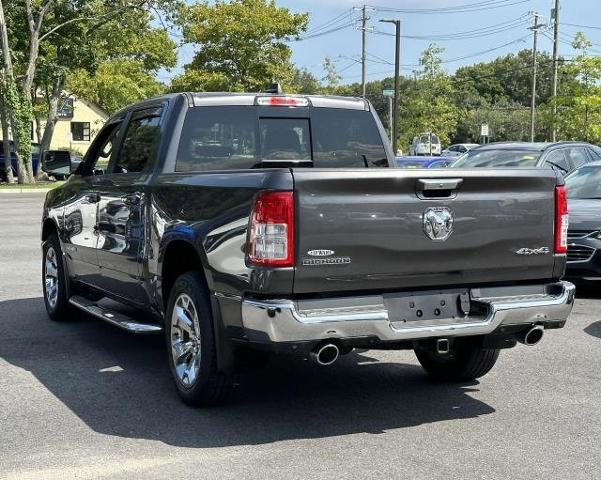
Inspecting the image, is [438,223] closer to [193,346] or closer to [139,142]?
[193,346]

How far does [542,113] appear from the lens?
42.8 m

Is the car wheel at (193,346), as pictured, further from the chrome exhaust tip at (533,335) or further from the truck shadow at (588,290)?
the truck shadow at (588,290)

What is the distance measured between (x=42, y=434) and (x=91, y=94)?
46781mm

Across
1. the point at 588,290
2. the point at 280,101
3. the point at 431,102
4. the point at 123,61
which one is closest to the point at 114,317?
the point at 280,101

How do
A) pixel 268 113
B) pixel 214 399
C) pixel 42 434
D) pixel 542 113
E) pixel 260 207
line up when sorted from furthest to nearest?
1. pixel 542 113
2. pixel 268 113
3. pixel 214 399
4. pixel 42 434
5. pixel 260 207

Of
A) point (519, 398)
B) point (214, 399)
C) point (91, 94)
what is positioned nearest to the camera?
point (214, 399)

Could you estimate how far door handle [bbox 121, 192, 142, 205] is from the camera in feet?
20.6

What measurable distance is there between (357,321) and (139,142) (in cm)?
287

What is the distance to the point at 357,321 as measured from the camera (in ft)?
15.6

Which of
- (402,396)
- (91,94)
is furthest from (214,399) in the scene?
(91,94)

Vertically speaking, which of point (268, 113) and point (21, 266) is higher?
point (268, 113)

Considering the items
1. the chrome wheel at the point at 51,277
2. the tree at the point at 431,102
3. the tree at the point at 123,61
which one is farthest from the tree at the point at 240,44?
the chrome wheel at the point at 51,277

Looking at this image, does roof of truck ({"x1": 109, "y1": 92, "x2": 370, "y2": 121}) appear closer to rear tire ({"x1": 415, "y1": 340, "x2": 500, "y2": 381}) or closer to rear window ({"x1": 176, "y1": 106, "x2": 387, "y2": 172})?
rear window ({"x1": 176, "y1": 106, "x2": 387, "y2": 172})

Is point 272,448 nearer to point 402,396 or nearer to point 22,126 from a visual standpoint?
point 402,396
